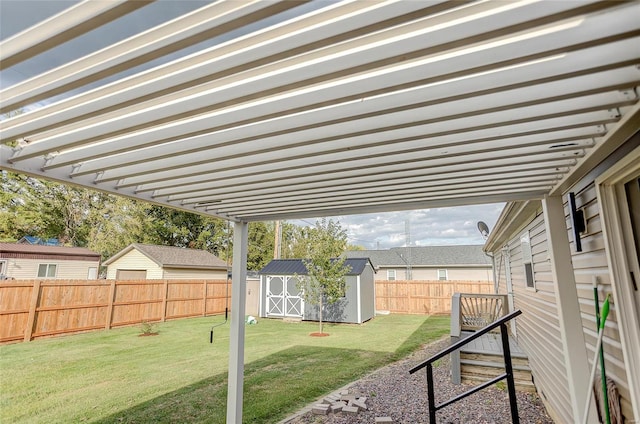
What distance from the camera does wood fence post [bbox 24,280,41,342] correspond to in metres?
8.75

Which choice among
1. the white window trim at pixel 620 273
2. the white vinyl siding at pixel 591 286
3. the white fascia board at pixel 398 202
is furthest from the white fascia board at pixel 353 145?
the white fascia board at pixel 398 202

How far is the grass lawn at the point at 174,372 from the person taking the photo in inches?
180

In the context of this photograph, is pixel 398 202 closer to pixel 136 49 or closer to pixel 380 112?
pixel 380 112

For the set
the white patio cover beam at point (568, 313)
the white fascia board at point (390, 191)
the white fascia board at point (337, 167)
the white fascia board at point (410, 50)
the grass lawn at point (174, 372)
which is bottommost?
the grass lawn at point (174, 372)

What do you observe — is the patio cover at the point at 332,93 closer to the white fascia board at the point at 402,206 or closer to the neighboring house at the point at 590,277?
the neighboring house at the point at 590,277

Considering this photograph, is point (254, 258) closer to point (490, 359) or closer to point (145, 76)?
point (490, 359)

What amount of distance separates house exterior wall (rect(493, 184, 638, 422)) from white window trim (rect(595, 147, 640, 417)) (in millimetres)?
216

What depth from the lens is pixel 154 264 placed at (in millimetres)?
15758

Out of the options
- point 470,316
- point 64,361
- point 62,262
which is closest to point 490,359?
point 470,316

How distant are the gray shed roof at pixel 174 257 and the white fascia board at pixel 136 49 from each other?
1541cm

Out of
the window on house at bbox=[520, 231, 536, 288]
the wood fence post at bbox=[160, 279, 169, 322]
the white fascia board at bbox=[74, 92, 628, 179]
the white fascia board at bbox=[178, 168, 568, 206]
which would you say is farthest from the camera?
the wood fence post at bbox=[160, 279, 169, 322]

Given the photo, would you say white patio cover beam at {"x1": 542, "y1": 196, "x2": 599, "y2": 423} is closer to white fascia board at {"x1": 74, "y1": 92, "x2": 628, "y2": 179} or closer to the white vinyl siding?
the white vinyl siding

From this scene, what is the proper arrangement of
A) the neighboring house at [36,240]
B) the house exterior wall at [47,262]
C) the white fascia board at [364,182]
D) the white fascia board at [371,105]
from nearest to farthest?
the white fascia board at [371,105]
the white fascia board at [364,182]
the house exterior wall at [47,262]
the neighboring house at [36,240]

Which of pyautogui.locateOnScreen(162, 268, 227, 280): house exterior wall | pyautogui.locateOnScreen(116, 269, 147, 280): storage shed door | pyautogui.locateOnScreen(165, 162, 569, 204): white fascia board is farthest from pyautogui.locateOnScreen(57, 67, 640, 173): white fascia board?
pyautogui.locateOnScreen(116, 269, 147, 280): storage shed door
